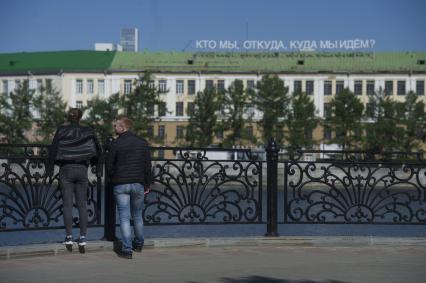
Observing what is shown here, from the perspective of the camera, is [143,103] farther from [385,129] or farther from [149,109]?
[385,129]

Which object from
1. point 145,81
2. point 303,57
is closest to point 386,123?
point 145,81

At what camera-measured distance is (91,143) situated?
35.3ft

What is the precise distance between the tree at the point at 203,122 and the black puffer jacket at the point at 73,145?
69.6 meters

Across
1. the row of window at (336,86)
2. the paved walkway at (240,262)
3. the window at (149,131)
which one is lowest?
the paved walkway at (240,262)

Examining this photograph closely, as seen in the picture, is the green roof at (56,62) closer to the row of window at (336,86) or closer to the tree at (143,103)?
the row of window at (336,86)

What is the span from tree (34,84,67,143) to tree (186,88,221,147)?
11.5m

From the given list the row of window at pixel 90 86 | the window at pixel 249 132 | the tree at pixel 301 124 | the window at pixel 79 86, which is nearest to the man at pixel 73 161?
the tree at pixel 301 124

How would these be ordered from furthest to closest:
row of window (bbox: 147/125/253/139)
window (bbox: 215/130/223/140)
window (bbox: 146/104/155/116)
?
window (bbox: 215/130/223/140)
row of window (bbox: 147/125/253/139)
window (bbox: 146/104/155/116)

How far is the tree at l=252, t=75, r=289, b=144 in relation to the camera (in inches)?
3233

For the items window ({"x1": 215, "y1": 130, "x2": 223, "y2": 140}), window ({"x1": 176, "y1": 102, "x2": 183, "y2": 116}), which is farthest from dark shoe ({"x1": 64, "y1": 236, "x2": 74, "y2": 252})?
window ({"x1": 176, "y1": 102, "x2": 183, "y2": 116})

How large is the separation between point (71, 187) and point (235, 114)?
72.3m

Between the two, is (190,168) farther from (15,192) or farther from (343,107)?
(343,107)

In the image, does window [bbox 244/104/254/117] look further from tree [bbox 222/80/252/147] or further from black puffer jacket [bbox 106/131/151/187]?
black puffer jacket [bbox 106/131/151/187]

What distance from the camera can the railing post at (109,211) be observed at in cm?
1145
